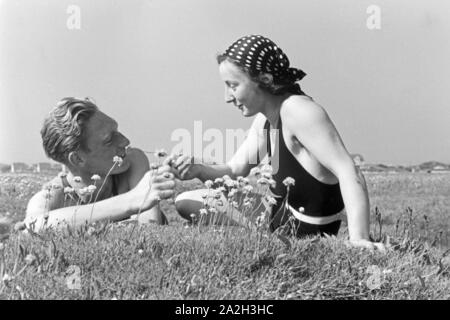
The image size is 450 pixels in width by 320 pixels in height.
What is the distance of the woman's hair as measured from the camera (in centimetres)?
448

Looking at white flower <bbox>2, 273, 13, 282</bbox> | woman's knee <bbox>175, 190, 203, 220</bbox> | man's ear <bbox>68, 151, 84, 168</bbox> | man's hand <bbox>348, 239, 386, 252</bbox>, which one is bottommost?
woman's knee <bbox>175, 190, 203, 220</bbox>

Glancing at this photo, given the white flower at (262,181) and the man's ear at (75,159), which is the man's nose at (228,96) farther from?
the man's ear at (75,159)

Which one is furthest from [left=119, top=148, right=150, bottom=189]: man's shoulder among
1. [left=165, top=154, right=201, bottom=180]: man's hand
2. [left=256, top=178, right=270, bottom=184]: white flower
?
[left=256, top=178, right=270, bottom=184]: white flower

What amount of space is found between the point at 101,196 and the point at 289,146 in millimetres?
1435

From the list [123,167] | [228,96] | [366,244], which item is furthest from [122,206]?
[366,244]

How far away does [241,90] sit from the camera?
14.8 feet

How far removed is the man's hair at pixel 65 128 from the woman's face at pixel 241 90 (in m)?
1.02

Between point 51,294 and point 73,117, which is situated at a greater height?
point 73,117

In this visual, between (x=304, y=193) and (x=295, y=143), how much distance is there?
1.14 feet

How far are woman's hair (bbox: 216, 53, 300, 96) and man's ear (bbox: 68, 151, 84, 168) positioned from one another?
1203 mm

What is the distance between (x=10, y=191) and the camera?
6996 mm

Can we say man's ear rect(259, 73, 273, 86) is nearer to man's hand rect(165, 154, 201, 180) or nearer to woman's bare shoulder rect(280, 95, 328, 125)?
woman's bare shoulder rect(280, 95, 328, 125)
